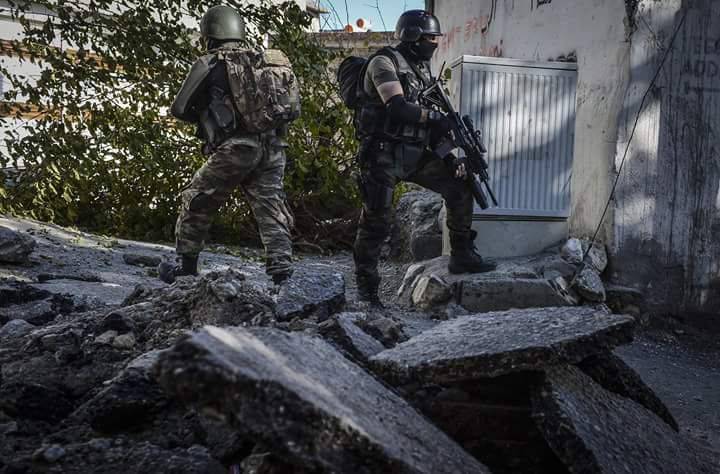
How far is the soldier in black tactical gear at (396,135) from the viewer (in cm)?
445

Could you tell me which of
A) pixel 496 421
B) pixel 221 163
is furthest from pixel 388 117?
pixel 496 421

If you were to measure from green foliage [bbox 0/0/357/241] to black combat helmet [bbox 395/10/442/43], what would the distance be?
6.45 feet

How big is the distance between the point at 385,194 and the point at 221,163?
3.50 ft

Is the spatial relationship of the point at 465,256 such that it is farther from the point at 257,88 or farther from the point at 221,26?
the point at 221,26

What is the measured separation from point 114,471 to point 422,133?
3139 millimetres

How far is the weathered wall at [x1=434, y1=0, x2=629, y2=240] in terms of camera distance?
16.7ft

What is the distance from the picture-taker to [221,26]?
15.5 feet

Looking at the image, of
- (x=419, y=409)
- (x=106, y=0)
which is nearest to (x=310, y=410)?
(x=419, y=409)

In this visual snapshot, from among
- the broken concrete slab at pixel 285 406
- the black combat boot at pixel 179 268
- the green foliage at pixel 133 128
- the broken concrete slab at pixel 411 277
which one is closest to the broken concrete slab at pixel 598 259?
the broken concrete slab at pixel 411 277

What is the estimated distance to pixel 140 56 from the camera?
628 centimetres

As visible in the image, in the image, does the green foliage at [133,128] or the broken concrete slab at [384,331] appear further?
the green foliage at [133,128]

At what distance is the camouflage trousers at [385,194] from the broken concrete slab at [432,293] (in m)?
0.32

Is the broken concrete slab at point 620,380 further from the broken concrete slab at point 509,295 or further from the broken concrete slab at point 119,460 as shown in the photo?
the broken concrete slab at point 509,295

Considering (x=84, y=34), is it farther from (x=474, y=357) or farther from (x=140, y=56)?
(x=474, y=357)
